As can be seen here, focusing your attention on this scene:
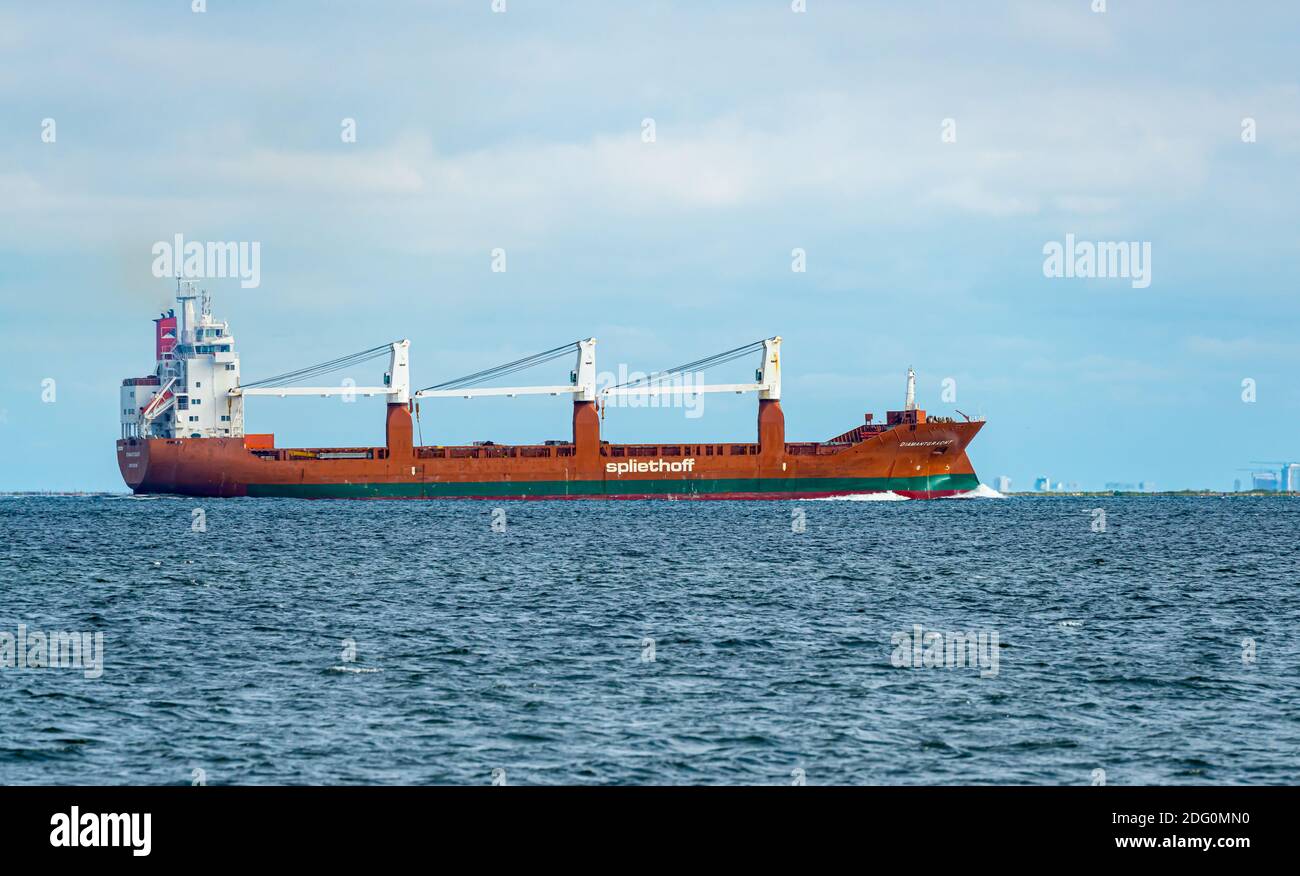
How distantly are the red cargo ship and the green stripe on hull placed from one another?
9 centimetres

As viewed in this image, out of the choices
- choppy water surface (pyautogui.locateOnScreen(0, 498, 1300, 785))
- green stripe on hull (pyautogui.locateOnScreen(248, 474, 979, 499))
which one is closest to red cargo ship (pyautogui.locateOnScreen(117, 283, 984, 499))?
green stripe on hull (pyautogui.locateOnScreen(248, 474, 979, 499))

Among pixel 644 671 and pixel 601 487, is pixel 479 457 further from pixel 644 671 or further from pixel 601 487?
pixel 644 671

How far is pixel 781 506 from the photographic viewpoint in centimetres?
10081

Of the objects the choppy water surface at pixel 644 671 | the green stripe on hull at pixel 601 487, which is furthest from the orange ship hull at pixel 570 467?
the choppy water surface at pixel 644 671

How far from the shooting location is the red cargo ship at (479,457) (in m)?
94.5

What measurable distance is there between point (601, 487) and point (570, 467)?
2751 mm

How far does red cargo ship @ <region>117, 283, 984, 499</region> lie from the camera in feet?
310

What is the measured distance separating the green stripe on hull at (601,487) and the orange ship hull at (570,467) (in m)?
0.07
